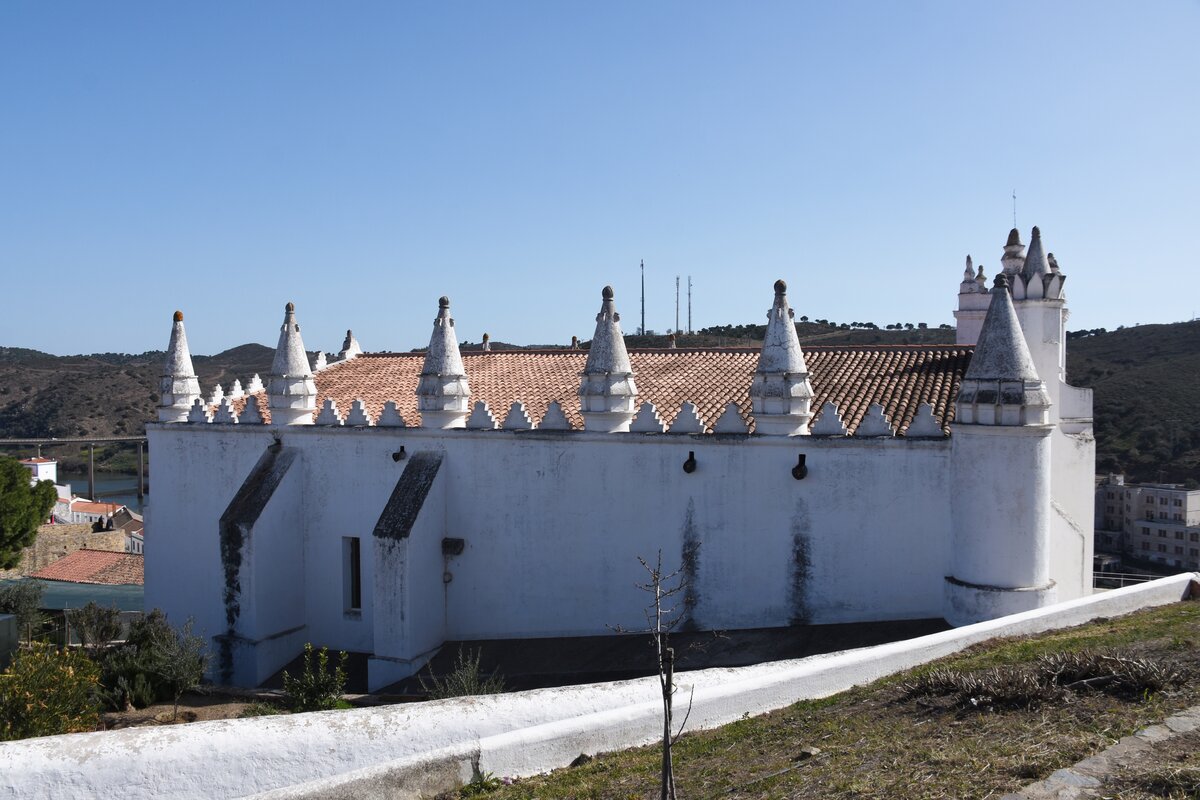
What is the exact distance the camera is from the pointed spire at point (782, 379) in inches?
562

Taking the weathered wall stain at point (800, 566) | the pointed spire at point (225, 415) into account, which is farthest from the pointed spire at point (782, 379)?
the pointed spire at point (225, 415)

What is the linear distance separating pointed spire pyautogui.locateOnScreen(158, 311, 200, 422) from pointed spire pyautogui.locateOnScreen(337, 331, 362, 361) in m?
3.91

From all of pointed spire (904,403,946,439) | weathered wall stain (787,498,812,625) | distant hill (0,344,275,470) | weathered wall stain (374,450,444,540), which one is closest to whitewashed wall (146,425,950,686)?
weathered wall stain (787,498,812,625)

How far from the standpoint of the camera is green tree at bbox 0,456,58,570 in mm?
37906

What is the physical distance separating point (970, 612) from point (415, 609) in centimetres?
868

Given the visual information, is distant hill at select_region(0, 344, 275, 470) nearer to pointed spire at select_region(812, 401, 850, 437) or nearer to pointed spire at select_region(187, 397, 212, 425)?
pointed spire at select_region(187, 397, 212, 425)

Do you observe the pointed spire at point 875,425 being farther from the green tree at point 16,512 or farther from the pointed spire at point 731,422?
the green tree at point 16,512

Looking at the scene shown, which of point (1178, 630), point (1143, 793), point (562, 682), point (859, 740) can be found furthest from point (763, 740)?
point (562, 682)

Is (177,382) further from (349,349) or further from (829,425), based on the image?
(829,425)

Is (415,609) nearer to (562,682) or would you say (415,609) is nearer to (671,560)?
(562,682)

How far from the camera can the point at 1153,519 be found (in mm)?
46250

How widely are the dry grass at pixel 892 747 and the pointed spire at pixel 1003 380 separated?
406cm

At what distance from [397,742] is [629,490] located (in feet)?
25.3

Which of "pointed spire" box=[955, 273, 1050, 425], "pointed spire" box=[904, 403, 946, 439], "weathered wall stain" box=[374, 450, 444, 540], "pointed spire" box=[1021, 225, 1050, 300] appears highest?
"pointed spire" box=[1021, 225, 1050, 300]
